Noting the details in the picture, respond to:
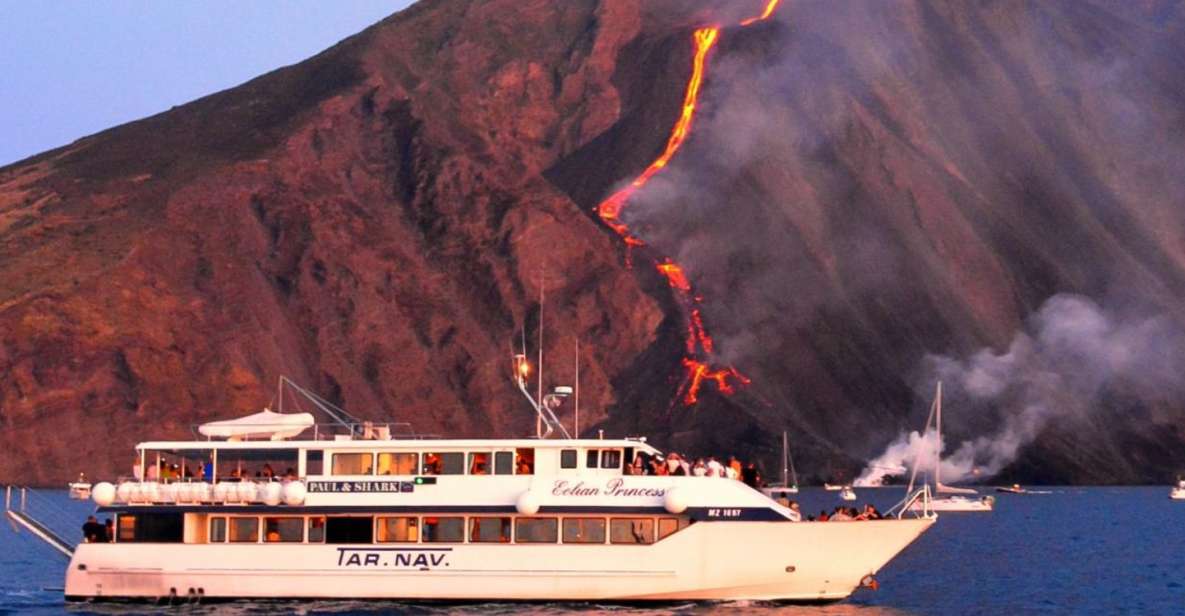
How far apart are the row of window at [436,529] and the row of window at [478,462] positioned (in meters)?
1.24

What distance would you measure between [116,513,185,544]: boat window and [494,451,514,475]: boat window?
8.26 m

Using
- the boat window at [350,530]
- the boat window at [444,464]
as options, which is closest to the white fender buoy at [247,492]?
the boat window at [350,530]

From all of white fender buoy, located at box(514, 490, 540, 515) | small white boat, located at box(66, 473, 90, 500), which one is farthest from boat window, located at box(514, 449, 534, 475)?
small white boat, located at box(66, 473, 90, 500)

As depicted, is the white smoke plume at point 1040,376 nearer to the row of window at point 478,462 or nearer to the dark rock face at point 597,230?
the dark rock face at point 597,230

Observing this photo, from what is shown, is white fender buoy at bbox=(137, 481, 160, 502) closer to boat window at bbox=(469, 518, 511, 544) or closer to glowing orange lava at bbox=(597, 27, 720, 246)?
boat window at bbox=(469, 518, 511, 544)

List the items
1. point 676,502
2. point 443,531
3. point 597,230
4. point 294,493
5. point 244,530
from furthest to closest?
point 597,230 < point 244,530 < point 294,493 < point 443,531 < point 676,502

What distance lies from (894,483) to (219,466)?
92189 mm

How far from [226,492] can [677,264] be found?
352 feet

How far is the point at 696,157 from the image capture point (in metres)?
166

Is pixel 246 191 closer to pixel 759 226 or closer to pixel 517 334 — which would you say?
pixel 517 334

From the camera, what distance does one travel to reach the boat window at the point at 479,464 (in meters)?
49.0

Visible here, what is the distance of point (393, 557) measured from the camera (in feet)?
160

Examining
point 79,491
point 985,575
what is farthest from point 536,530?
point 79,491

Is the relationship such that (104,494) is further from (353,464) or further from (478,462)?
(478,462)
